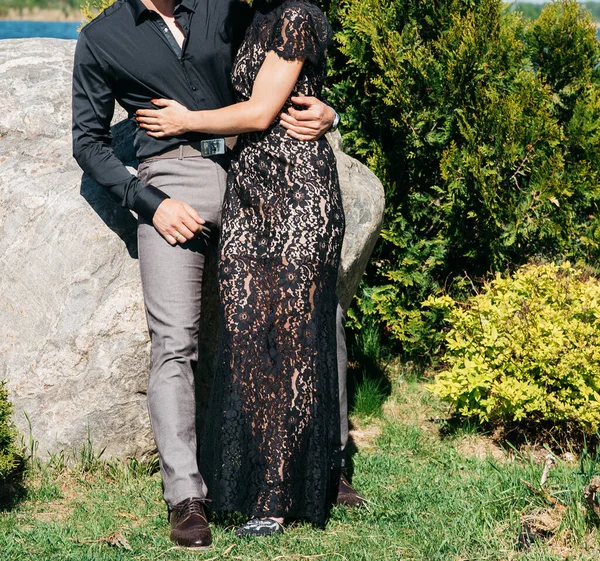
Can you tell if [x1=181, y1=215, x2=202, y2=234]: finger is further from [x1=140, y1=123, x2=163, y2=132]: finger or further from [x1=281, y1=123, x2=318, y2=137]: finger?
[x1=281, y1=123, x2=318, y2=137]: finger

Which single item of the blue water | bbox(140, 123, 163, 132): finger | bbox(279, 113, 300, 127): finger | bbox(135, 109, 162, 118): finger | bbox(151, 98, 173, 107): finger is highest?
bbox(279, 113, 300, 127): finger

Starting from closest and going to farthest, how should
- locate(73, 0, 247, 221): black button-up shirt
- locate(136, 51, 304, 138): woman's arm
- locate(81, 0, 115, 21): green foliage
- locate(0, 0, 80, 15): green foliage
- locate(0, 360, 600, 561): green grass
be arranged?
locate(0, 360, 600, 561): green grass, locate(136, 51, 304, 138): woman's arm, locate(73, 0, 247, 221): black button-up shirt, locate(81, 0, 115, 21): green foliage, locate(0, 0, 80, 15): green foliage

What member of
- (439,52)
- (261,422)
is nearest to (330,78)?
(439,52)

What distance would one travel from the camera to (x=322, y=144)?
4121mm

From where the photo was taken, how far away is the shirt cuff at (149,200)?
409cm

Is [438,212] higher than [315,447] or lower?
higher

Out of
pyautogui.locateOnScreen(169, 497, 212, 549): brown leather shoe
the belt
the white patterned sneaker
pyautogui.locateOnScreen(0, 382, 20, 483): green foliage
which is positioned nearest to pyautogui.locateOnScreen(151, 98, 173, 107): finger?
the belt

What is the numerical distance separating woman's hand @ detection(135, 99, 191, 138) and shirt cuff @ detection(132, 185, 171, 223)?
0.29 meters

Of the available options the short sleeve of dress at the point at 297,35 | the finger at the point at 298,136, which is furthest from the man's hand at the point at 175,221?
the short sleeve of dress at the point at 297,35

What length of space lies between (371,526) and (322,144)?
1.87 meters

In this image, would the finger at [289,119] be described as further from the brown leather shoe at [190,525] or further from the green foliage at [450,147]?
the green foliage at [450,147]

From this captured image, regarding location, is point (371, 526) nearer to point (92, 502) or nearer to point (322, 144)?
point (92, 502)

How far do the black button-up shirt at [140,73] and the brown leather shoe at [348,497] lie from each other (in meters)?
1.74

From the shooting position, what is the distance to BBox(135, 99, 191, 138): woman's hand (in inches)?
161
